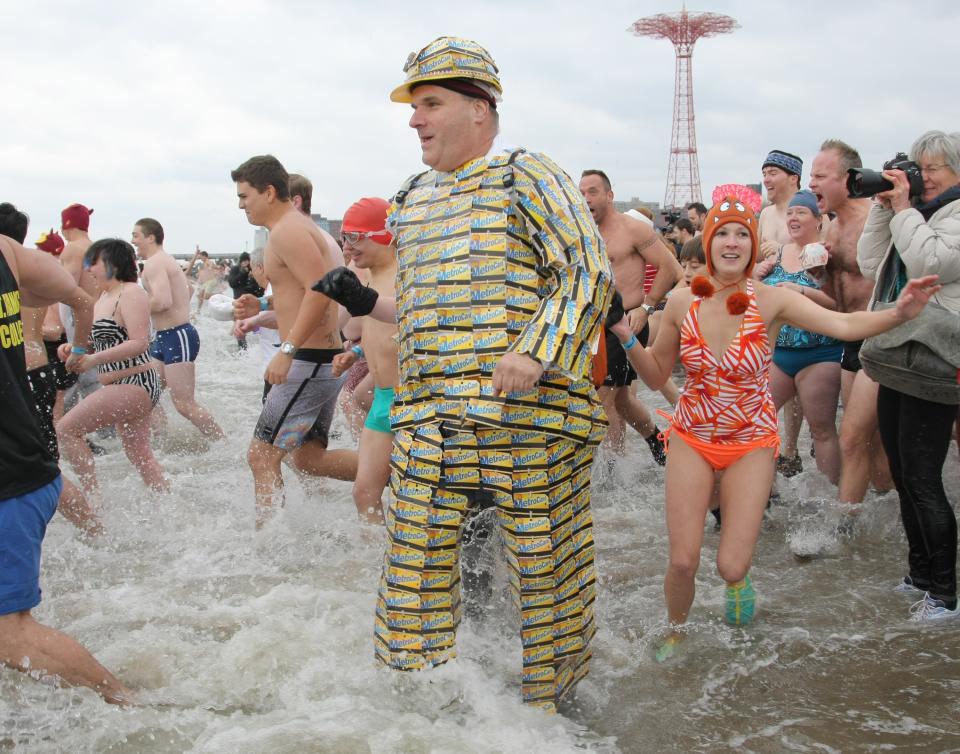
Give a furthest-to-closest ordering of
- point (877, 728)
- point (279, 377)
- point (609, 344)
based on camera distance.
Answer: point (609, 344), point (279, 377), point (877, 728)

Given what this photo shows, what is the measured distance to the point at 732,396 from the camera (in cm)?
431

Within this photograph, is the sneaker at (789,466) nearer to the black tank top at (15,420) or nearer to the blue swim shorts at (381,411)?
the blue swim shorts at (381,411)

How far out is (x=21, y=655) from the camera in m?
3.29

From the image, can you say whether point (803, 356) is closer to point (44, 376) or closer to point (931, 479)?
point (931, 479)

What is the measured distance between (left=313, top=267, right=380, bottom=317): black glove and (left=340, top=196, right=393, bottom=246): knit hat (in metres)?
1.64

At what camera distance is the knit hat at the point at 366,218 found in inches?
207

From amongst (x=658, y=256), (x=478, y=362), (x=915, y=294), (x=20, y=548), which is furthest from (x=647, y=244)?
(x=20, y=548)

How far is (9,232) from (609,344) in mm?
4091

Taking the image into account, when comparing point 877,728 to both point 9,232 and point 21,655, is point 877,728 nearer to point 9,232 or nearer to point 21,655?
point 21,655

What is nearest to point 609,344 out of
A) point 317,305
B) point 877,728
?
point 317,305

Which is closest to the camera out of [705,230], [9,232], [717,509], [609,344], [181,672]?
[181,672]

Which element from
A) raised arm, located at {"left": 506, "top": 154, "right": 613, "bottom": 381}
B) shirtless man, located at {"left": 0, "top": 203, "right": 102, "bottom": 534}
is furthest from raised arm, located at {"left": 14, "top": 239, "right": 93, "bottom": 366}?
raised arm, located at {"left": 506, "top": 154, "right": 613, "bottom": 381}

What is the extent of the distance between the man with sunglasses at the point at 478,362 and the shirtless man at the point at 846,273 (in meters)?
2.93

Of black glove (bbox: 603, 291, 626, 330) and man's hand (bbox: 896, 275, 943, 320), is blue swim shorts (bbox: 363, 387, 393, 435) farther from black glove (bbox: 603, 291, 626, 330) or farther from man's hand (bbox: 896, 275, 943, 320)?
man's hand (bbox: 896, 275, 943, 320)
